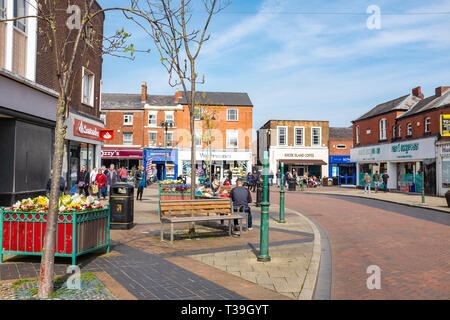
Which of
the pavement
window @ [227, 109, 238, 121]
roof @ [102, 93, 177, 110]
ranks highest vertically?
roof @ [102, 93, 177, 110]

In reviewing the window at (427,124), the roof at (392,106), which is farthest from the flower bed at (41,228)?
the roof at (392,106)

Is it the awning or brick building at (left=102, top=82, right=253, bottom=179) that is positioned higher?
brick building at (left=102, top=82, right=253, bottom=179)

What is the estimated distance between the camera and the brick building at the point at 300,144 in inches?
1874

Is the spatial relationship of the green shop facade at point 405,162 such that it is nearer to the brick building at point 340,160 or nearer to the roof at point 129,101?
the brick building at point 340,160

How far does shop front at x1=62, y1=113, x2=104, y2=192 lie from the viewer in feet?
53.7

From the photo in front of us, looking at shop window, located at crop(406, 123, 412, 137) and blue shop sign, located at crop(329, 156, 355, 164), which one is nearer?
shop window, located at crop(406, 123, 412, 137)

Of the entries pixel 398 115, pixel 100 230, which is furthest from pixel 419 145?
pixel 100 230

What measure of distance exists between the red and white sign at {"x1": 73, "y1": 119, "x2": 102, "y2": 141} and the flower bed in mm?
10762

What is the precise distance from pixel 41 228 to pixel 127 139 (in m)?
39.4

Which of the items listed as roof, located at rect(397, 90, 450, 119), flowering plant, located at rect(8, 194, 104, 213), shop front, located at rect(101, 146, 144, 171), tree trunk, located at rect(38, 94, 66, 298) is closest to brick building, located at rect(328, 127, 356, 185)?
roof, located at rect(397, 90, 450, 119)

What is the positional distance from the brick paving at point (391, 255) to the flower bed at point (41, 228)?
4.15 metres

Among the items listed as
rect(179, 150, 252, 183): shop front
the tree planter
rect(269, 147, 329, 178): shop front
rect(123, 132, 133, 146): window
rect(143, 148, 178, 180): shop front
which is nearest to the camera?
the tree planter

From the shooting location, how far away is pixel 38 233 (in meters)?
6.37

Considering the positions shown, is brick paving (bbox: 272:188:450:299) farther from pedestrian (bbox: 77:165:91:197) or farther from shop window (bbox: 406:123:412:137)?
shop window (bbox: 406:123:412:137)
